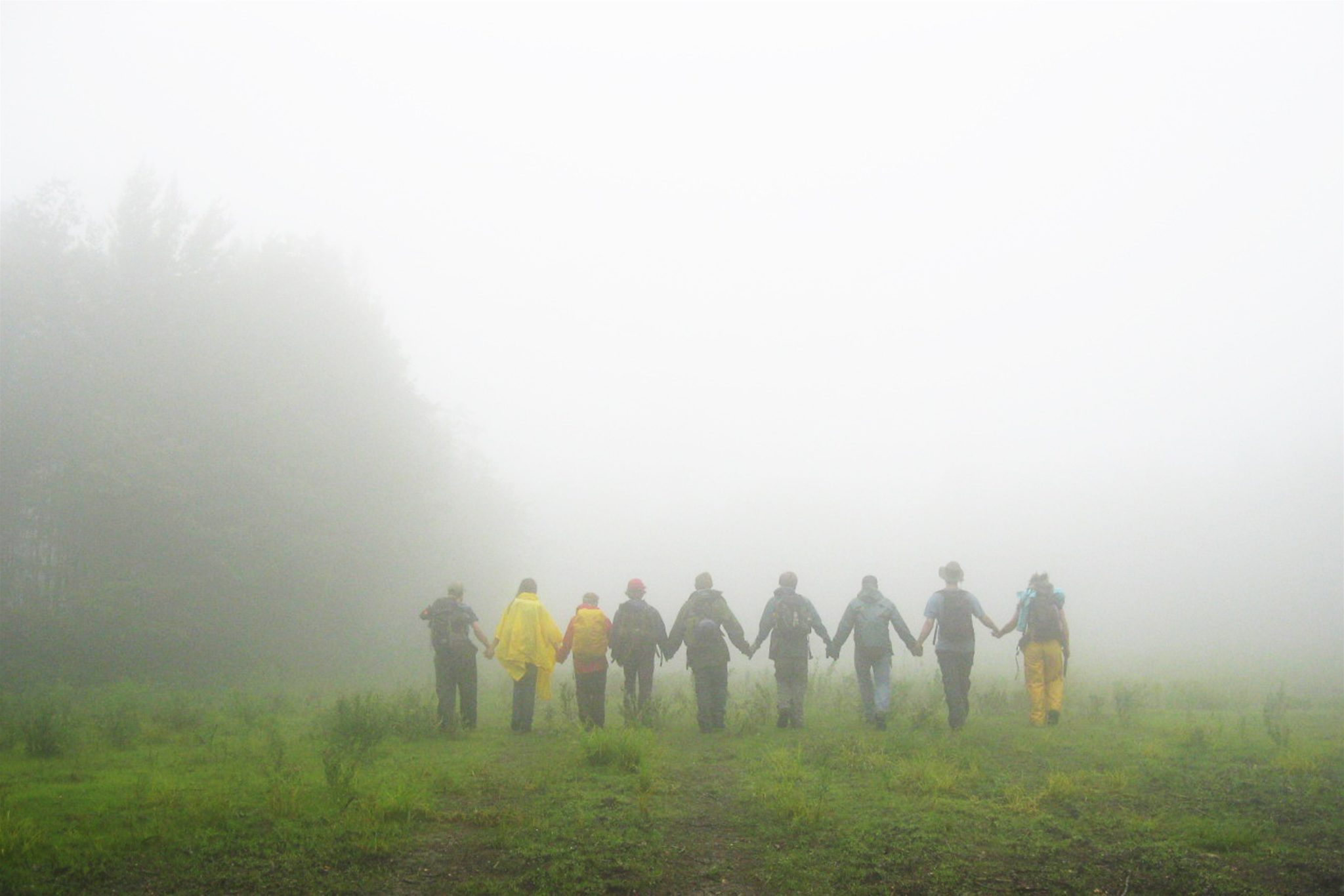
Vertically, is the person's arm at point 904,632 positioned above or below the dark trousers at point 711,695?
above

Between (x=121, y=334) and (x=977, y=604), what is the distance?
22691 millimetres

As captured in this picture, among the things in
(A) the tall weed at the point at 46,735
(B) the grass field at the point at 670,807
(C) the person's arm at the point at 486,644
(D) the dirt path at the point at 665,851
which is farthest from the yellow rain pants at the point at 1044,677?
(A) the tall weed at the point at 46,735

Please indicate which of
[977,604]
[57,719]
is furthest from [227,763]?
[977,604]

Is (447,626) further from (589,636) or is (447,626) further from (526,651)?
(589,636)

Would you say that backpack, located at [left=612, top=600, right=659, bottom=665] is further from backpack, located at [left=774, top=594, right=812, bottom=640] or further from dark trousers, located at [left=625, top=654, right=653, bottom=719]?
backpack, located at [left=774, top=594, right=812, bottom=640]

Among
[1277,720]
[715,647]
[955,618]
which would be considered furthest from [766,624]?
[1277,720]

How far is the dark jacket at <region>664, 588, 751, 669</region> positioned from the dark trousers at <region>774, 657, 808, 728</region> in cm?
60

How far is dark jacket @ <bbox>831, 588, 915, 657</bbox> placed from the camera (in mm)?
11578

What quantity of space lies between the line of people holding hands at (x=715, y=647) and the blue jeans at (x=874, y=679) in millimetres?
17

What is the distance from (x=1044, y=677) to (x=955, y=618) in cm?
152

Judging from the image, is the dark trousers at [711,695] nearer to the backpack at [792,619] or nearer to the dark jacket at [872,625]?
the backpack at [792,619]

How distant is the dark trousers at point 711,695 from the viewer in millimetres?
11539

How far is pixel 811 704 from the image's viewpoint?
46.4ft

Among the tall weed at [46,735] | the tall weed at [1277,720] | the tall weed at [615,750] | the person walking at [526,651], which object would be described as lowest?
the tall weed at [1277,720]
